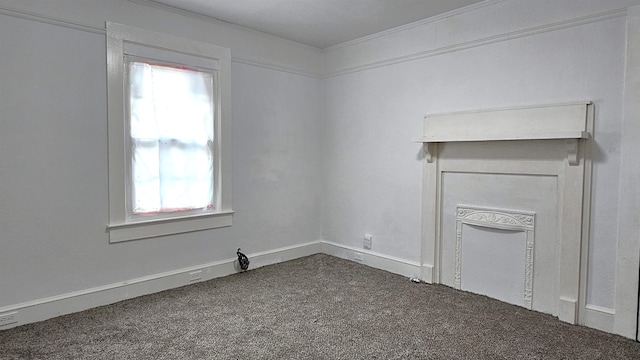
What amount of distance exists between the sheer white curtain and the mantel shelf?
2.16m

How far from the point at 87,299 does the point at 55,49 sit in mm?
2005

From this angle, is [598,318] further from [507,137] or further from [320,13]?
[320,13]

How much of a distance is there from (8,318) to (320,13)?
357 cm

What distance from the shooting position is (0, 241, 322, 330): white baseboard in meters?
2.82

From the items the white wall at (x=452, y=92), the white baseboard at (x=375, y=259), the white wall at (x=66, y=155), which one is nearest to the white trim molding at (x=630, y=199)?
the white wall at (x=452, y=92)

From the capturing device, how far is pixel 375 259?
4.35 metres

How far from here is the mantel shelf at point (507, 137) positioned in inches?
109

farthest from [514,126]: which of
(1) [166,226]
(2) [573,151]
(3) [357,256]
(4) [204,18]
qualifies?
(1) [166,226]

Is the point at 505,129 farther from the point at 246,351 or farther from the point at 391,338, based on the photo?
the point at 246,351

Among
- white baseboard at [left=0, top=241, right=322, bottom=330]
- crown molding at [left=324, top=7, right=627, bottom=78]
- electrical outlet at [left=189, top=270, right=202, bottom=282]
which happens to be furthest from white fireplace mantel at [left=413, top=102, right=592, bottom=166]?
electrical outlet at [left=189, top=270, right=202, bottom=282]

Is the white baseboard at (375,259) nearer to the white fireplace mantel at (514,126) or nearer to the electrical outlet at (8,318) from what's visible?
the white fireplace mantel at (514,126)

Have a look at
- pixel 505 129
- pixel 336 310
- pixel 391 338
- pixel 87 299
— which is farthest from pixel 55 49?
pixel 505 129

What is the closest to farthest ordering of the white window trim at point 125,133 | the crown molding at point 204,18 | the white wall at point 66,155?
the white wall at point 66,155 → the white window trim at point 125,133 → the crown molding at point 204,18

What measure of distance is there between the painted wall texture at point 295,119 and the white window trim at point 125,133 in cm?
8
